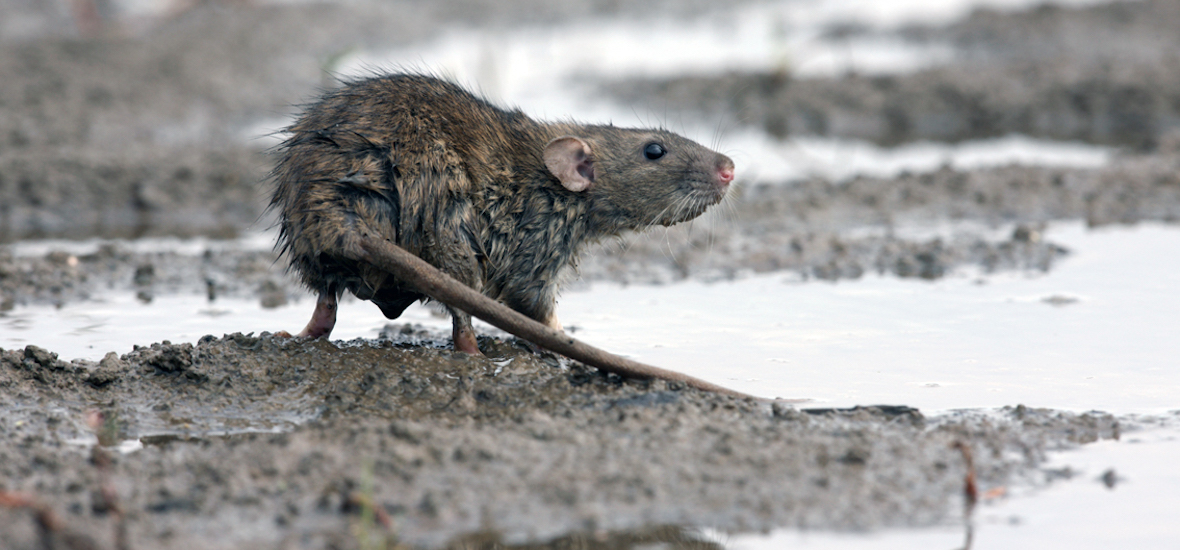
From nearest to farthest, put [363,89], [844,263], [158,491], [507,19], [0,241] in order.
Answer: [158,491] → [363,89] → [844,263] → [0,241] → [507,19]

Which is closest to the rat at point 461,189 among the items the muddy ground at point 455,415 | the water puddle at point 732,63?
the muddy ground at point 455,415

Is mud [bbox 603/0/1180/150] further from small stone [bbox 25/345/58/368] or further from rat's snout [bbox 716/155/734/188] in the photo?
small stone [bbox 25/345/58/368]

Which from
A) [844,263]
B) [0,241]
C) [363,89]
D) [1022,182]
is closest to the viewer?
[363,89]

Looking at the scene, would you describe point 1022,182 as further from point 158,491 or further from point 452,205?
point 158,491

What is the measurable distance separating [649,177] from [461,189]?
989mm

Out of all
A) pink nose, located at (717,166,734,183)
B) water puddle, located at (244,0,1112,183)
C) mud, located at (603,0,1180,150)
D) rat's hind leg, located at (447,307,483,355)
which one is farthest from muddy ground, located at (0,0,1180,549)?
mud, located at (603,0,1180,150)

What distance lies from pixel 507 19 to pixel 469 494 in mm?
17129

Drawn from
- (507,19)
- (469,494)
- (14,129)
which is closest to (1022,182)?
(469,494)

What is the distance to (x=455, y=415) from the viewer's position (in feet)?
14.9

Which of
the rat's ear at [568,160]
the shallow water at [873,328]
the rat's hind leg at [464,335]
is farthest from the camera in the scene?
the rat's ear at [568,160]

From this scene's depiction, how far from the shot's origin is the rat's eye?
18.6 ft

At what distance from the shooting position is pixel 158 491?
3789 millimetres

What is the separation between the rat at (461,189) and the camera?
16.1ft

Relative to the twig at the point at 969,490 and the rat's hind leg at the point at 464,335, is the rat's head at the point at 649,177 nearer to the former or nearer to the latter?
the rat's hind leg at the point at 464,335
